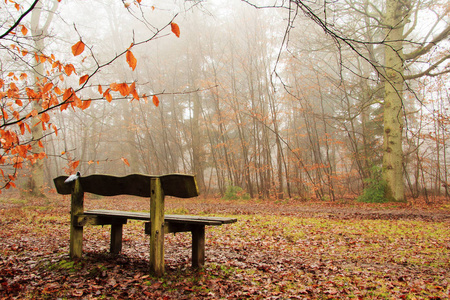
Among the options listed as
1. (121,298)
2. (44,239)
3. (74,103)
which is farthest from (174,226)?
(44,239)

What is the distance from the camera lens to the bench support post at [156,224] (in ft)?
8.92

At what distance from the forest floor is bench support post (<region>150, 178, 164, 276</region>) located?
7.0 inches

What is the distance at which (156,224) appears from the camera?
2729 millimetres

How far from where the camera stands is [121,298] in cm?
243

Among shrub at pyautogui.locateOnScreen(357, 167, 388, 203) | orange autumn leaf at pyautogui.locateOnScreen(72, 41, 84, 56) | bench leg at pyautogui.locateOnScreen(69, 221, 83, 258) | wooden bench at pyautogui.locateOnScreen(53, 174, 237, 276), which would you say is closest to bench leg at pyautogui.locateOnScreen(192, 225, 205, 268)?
wooden bench at pyautogui.locateOnScreen(53, 174, 237, 276)

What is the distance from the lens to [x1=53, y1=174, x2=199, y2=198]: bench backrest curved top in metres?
2.59

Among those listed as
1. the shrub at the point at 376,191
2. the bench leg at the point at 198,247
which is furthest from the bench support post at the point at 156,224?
the shrub at the point at 376,191

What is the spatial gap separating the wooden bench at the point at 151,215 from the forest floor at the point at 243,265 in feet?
0.72

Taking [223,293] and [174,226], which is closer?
[223,293]

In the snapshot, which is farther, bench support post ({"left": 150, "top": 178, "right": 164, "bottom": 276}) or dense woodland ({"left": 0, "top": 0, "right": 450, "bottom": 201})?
dense woodland ({"left": 0, "top": 0, "right": 450, "bottom": 201})

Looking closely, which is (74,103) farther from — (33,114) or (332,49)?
(332,49)

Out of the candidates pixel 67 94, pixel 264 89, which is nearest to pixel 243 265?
pixel 67 94

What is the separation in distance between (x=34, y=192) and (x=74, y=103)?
12829mm

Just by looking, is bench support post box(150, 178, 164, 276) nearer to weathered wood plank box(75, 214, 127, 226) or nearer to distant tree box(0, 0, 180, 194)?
distant tree box(0, 0, 180, 194)
